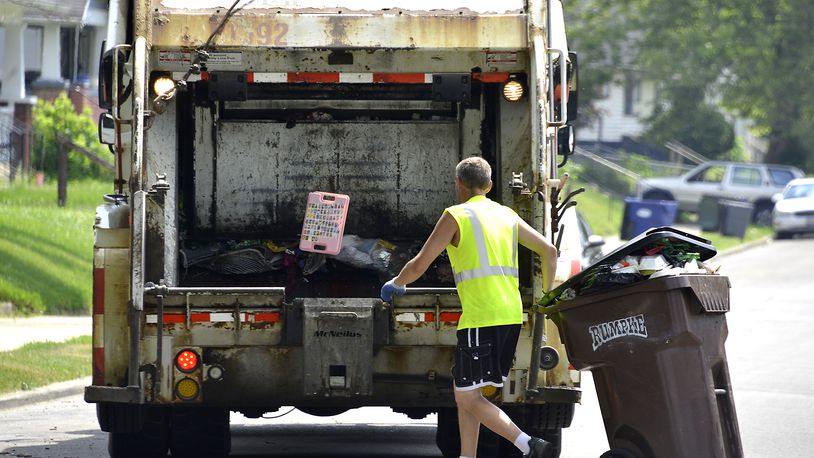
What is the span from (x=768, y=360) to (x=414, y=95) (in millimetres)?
6711

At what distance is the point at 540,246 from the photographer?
7.09 m

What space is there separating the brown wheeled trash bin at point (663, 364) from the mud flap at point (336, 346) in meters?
1.02

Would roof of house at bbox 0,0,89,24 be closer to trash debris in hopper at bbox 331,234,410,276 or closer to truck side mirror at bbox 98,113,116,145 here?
truck side mirror at bbox 98,113,116,145

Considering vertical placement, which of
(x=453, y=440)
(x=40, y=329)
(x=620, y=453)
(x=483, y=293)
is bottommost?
(x=453, y=440)

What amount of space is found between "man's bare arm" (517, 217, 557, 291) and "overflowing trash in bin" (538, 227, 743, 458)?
189mm

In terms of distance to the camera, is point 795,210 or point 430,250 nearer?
point 430,250

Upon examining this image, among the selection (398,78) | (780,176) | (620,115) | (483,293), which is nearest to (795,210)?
(780,176)

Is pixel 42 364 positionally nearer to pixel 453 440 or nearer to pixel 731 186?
pixel 453 440

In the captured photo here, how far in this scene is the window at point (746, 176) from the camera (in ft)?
113

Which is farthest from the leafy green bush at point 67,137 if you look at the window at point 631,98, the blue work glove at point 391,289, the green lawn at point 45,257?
the window at point 631,98

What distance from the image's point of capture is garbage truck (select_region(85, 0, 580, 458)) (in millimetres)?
7312

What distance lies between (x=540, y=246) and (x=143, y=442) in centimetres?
247

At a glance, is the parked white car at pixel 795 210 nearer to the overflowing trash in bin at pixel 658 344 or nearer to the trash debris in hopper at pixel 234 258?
the trash debris in hopper at pixel 234 258

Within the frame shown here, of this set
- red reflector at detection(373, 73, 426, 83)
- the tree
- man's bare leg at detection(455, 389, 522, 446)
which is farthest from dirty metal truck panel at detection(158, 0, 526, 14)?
the tree
